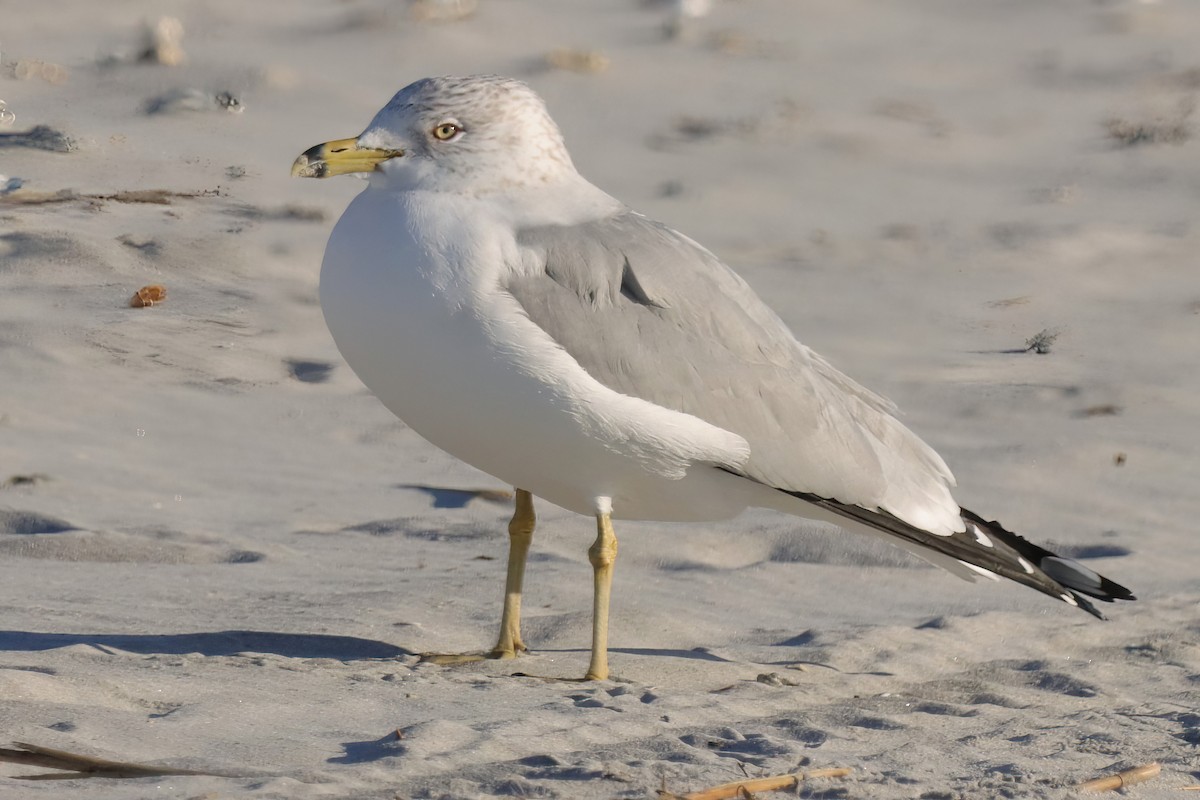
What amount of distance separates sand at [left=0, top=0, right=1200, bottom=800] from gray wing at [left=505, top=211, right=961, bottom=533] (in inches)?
20.0

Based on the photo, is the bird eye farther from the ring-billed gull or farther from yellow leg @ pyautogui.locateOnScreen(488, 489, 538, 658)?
yellow leg @ pyautogui.locateOnScreen(488, 489, 538, 658)

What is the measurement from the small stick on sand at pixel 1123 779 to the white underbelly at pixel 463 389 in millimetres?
1278

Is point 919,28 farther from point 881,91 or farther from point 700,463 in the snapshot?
point 700,463

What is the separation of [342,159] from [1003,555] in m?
2.00

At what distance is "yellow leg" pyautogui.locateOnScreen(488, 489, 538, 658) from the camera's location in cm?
470

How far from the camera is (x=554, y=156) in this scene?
459 centimetres

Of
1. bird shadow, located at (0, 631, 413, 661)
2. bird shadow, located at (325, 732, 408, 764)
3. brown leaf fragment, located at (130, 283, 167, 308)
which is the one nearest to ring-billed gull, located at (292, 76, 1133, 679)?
bird shadow, located at (0, 631, 413, 661)

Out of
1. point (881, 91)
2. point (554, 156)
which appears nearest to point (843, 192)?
point (881, 91)

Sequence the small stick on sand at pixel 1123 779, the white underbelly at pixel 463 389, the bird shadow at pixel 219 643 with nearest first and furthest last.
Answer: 1. the small stick on sand at pixel 1123 779
2. the white underbelly at pixel 463 389
3. the bird shadow at pixel 219 643

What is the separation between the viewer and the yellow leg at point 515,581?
4.70m

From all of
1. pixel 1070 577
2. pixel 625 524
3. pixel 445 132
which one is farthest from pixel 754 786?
pixel 625 524

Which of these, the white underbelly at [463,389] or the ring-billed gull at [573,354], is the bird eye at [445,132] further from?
the white underbelly at [463,389]

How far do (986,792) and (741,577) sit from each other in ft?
6.98

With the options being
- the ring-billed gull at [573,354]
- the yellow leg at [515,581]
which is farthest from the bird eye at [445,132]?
the yellow leg at [515,581]
